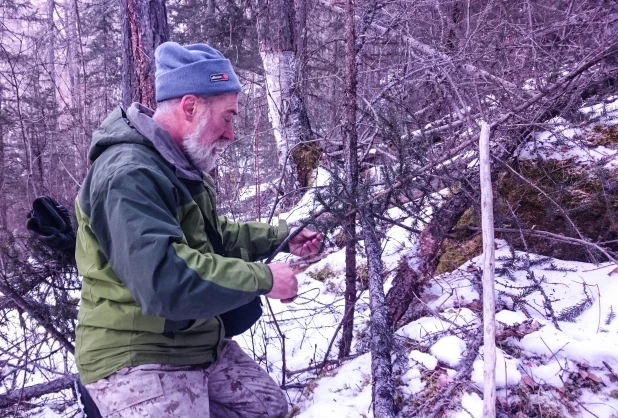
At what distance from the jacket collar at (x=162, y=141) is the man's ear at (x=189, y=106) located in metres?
0.14

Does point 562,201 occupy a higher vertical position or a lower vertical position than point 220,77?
lower

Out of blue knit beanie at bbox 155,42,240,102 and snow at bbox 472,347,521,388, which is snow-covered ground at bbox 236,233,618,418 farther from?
blue knit beanie at bbox 155,42,240,102

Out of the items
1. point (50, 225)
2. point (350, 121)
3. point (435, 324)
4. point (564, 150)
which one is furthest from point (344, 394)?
point (564, 150)

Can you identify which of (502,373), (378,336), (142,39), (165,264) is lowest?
(502,373)

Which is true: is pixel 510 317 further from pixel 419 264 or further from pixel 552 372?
pixel 419 264

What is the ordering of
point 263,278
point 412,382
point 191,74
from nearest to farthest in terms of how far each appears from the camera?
point 263,278
point 191,74
point 412,382

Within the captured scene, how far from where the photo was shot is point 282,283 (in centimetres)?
207

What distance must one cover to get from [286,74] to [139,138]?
15.1ft

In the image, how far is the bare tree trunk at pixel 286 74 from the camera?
6086 millimetres

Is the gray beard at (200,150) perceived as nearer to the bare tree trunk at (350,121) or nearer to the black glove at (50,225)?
the bare tree trunk at (350,121)

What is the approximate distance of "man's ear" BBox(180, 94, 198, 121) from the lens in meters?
2.25

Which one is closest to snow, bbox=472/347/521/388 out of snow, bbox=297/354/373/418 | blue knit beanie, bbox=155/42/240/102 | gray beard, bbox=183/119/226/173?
snow, bbox=297/354/373/418

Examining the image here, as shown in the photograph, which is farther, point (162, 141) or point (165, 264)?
point (162, 141)

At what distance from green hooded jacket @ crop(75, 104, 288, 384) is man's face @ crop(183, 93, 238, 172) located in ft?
0.22
